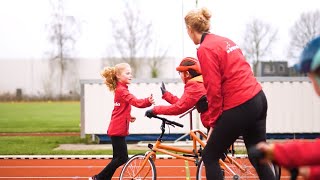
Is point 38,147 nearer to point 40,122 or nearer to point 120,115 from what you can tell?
point 120,115

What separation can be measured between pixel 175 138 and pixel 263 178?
10.2 metres

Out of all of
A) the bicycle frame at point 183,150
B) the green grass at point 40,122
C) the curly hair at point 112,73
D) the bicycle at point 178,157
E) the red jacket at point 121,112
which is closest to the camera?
the bicycle at point 178,157

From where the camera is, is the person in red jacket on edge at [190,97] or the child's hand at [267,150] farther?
the person in red jacket on edge at [190,97]

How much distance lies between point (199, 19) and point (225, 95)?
77 centimetres

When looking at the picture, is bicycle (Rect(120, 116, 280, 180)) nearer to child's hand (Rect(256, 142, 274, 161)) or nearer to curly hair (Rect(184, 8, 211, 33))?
curly hair (Rect(184, 8, 211, 33))

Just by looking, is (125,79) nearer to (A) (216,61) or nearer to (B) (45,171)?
(A) (216,61)

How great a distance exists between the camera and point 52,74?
227 ft

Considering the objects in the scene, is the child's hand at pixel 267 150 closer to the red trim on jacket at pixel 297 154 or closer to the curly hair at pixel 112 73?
the red trim on jacket at pixel 297 154

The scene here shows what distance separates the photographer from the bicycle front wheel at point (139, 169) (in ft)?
20.7

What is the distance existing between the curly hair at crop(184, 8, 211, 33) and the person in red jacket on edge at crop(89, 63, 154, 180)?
5.69 feet

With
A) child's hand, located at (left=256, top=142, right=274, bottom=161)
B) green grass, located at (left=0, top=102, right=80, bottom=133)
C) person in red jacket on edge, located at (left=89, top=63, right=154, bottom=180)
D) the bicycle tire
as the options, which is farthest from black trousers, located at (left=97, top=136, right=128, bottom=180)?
green grass, located at (left=0, top=102, right=80, bottom=133)

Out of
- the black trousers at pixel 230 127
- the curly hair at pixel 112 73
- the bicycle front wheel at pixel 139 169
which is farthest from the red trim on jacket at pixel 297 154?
the curly hair at pixel 112 73

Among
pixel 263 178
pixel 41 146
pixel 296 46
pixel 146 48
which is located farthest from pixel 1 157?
pixel 146 48

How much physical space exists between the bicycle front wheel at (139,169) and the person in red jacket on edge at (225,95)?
1603 millimetres
